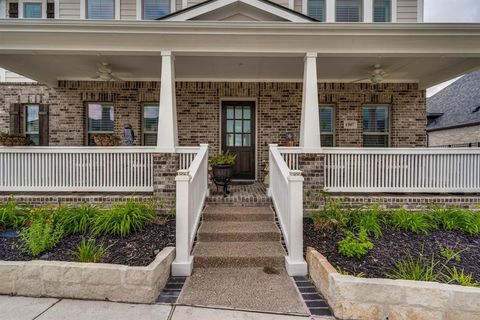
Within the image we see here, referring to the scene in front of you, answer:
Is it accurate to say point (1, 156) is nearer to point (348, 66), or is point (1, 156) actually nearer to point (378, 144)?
point (348, 66)

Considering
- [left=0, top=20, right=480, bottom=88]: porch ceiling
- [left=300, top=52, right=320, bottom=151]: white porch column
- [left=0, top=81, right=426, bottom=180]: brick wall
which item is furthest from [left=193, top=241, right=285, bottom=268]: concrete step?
[left=0, top=81, right=426, bottom=180]: brick wall

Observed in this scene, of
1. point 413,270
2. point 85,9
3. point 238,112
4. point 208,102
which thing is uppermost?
point 85,9

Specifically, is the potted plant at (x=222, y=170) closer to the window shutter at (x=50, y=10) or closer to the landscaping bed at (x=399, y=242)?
the landscaping bed at (x=399, y=242)

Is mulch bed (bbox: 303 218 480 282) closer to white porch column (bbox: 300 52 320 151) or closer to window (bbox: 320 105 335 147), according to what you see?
white porch column (bbox: 300 52 320 151)

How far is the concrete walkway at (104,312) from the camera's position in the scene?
2.54 m

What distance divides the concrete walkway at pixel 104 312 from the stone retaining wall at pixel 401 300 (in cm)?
34

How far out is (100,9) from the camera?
7.07m

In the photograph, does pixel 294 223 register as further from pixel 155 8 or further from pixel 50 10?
pixel 50 10

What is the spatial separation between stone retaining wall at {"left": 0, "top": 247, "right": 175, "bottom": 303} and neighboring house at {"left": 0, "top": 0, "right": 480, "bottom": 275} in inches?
23.4

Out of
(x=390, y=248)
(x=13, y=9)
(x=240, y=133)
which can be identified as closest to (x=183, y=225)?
(x=390, y=248)

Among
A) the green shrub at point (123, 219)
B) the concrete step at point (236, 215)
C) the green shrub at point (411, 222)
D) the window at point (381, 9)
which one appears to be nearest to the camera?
the green shrub at point (123, 219)

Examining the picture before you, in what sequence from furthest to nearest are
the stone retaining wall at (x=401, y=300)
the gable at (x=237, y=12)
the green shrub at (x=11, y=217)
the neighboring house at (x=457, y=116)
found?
the neighboring house at (x=457, y=116)
the gable at (x=237, y=12)
the green shrub at (x=11, y=217)
the stone retaining wall at (x=401, y=300)

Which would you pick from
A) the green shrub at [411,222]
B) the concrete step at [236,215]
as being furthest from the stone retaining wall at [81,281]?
the green shrub at [411,222]

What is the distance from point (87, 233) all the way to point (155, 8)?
5885mm
